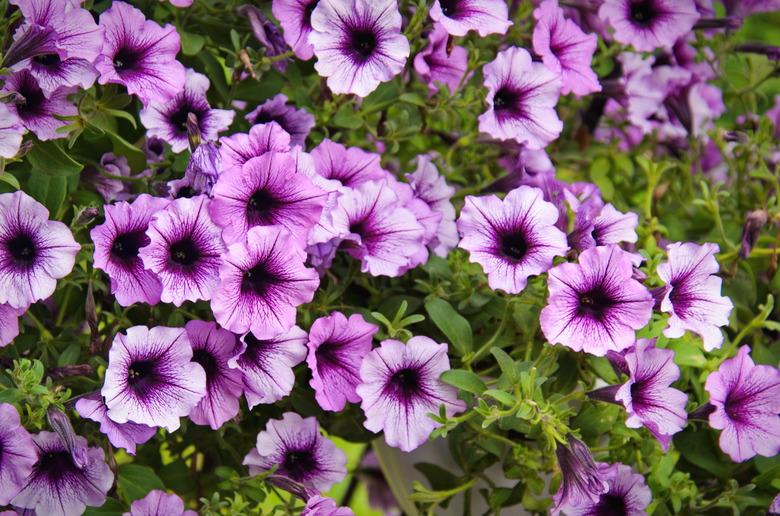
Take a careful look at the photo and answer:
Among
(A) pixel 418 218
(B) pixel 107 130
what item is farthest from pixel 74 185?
(A) pixel 418 218

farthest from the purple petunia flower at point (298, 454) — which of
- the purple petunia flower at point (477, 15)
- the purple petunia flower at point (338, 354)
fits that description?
the purple petunia flower at point (477, 15)

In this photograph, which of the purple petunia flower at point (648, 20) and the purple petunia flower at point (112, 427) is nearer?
the purple petunia flower at point (112, 427)

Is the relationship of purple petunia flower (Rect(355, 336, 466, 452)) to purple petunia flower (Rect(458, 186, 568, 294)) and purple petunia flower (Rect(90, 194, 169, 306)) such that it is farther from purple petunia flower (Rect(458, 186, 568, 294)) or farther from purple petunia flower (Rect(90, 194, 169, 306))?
purple petunia flower (Rect(90, 194, 169, 306))

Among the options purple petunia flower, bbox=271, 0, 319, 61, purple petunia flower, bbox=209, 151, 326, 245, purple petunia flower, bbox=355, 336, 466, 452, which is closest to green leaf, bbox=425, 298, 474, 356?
purple petunia flower, bbox=355, 336, 466, 452

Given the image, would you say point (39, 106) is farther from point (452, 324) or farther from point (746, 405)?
point (746, 405)

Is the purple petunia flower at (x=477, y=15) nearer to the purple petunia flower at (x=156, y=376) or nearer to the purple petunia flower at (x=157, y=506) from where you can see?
the purple petunia flower at (x=156, y=376)

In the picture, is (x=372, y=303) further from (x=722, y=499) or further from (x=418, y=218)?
(x=722, y=499)
